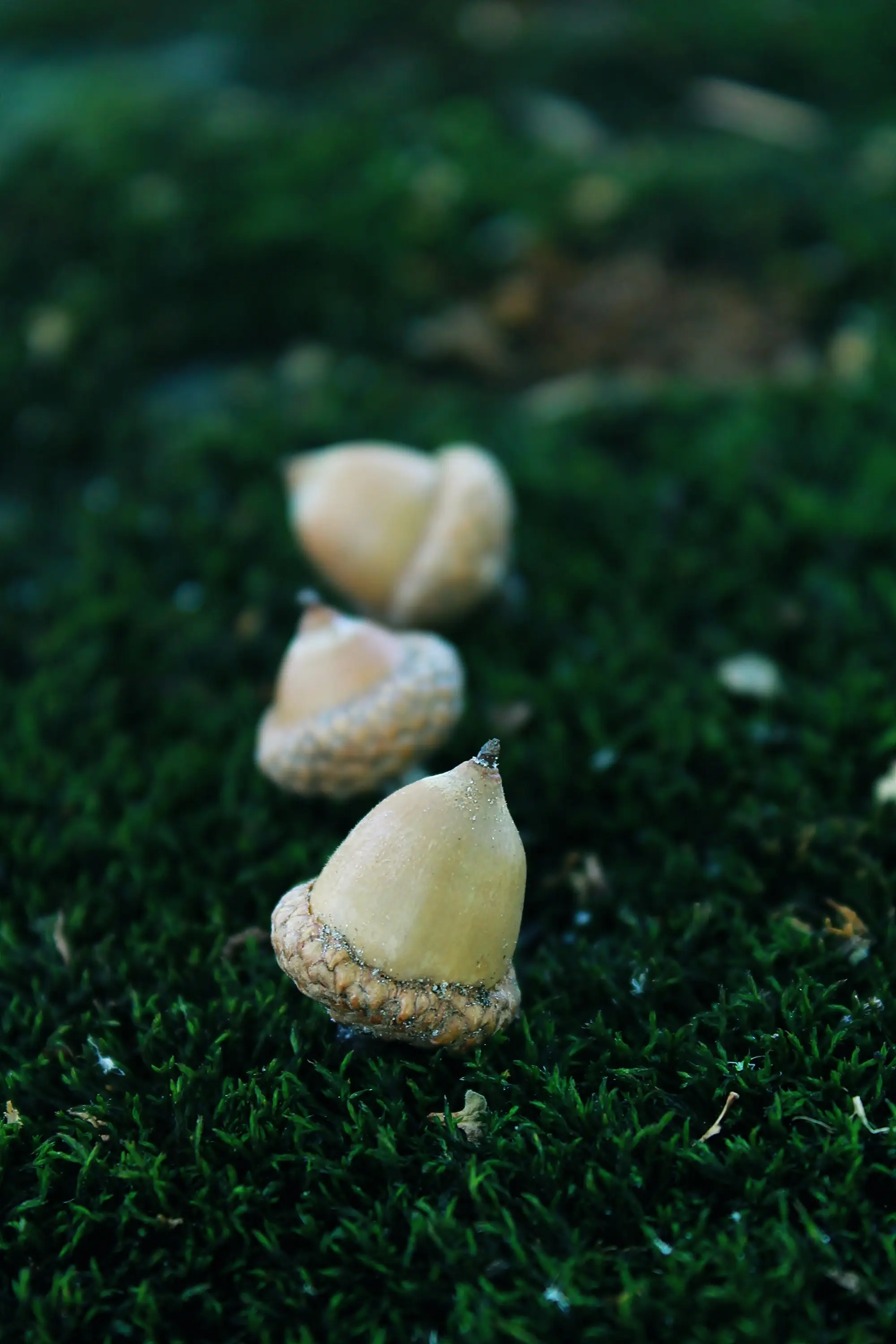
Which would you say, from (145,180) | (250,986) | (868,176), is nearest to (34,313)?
(145,180)

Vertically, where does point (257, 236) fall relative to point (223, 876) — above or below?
above

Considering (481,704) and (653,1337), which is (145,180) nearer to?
(481,704)

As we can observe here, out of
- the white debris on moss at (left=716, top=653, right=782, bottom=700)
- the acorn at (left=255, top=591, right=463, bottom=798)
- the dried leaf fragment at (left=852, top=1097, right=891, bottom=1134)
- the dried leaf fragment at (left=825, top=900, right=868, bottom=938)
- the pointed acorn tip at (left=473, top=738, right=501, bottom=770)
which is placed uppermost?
the pointed acorn tip at (left=473, top=738, right=501, bottom=770)

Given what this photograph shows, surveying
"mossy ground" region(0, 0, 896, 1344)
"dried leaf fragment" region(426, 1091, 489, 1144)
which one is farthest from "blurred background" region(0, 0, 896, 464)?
"dried leaf fragment" region(426, 1091, 489, 1144)

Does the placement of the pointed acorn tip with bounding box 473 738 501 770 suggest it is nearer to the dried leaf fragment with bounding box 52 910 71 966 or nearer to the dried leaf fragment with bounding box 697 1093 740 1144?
the dried leaf fragment with bounding box 697 1093 740 1144

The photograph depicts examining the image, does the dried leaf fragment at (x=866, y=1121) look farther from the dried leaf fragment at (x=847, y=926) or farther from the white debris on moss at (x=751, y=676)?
the white debris on moss at (x=751, y=676)

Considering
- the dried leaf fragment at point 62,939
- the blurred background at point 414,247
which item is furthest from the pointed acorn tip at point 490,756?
the blurred background at point 414,247
